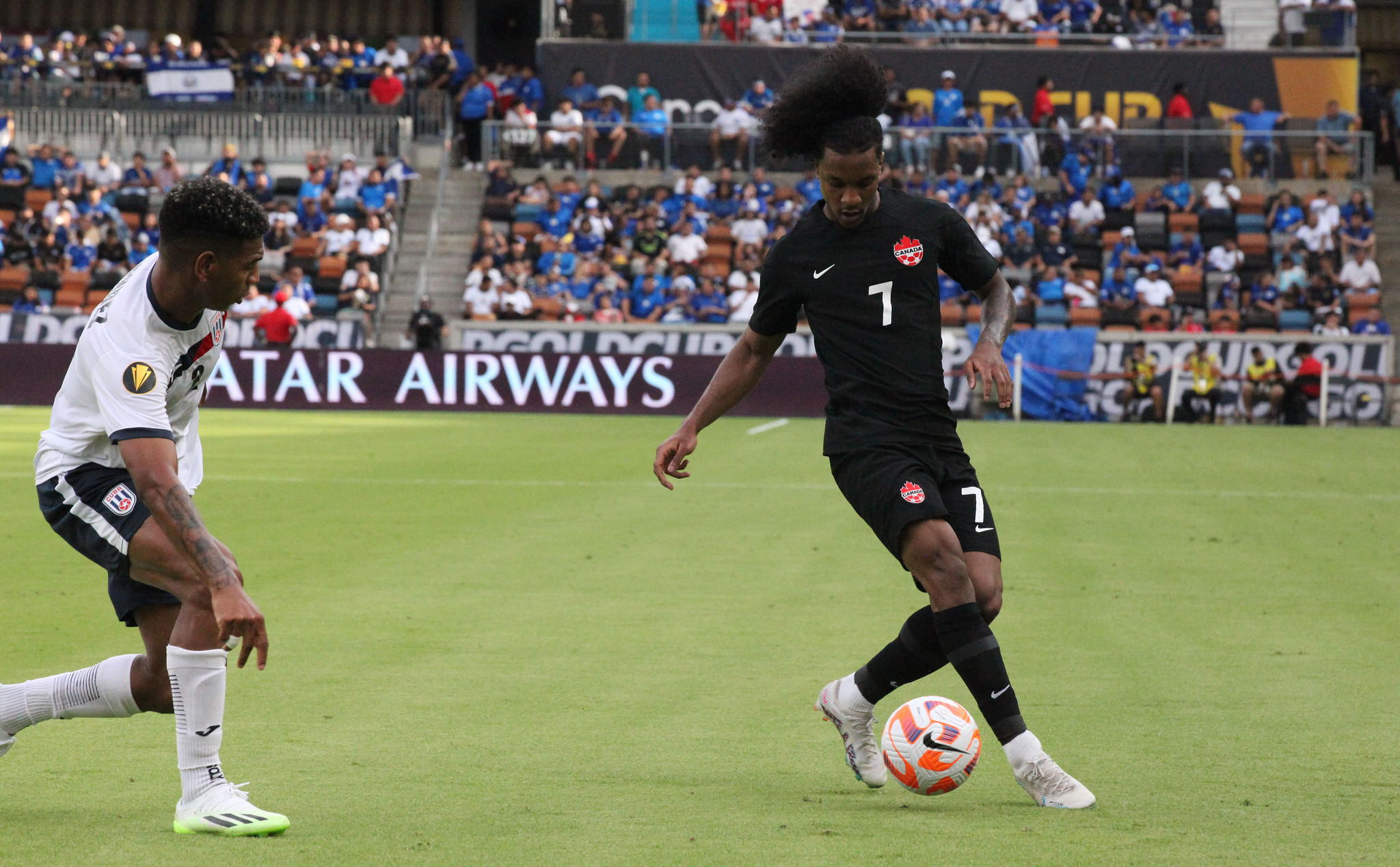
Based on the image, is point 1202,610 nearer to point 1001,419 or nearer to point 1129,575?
point 1129,575

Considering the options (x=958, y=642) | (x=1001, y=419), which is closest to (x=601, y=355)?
(x=1001, y=419)

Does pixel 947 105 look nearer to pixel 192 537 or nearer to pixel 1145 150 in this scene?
pixel 1145 150

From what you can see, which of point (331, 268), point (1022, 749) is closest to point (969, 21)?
point (331, 268)

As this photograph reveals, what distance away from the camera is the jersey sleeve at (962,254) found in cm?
561

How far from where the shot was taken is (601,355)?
89.8 ft

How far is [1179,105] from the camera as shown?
35719 mm

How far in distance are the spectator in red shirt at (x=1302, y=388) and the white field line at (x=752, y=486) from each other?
1210cm

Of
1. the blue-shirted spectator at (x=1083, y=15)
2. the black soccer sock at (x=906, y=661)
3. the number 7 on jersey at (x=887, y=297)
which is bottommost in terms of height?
the black soccer sock at (x=906, y=661)

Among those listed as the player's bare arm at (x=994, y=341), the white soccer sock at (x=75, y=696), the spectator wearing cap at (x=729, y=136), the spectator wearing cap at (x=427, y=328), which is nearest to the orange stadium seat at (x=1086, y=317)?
the spectator wearing cap at (x=729, y=136)

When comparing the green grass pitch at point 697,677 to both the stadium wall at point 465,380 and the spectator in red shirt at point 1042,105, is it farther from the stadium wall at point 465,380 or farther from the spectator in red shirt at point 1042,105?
the spectator in red shirt at point 1042,105

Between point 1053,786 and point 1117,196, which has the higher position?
point 1117,196

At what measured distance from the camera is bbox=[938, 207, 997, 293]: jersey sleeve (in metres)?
5.61

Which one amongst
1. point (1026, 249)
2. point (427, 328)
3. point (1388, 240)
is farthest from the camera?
point (1388, 240)

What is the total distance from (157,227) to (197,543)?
27.9 m
